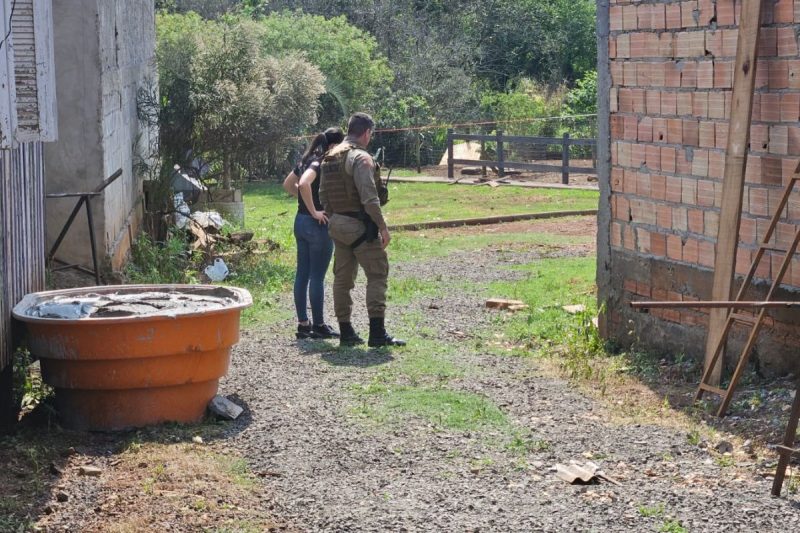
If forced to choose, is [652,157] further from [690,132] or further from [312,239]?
[312,239]

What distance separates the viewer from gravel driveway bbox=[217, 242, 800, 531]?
5.42 meters

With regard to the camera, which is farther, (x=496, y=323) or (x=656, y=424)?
(x=496, y=323)

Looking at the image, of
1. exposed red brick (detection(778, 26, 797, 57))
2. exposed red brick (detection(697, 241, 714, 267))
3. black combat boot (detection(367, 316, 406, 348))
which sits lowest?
black combat boot (detection(367, 316, 406, 348))

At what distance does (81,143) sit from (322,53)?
55.3ft

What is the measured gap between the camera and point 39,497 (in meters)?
5.81

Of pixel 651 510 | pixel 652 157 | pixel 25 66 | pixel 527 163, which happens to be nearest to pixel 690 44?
pixel 652 157

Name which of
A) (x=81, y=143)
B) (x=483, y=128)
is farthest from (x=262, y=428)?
(x=483, y=128)

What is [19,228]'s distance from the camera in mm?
7613

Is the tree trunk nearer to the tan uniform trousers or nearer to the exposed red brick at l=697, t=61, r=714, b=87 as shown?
the tan uniform trousers

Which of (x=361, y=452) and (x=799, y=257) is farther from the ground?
(x=799, y=257)

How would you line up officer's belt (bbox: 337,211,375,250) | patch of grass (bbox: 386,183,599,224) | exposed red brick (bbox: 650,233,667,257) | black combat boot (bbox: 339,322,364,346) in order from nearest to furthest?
1. exposed red brick (bbox: 650,233,667,257)
2. officer's belt (bbox: 337,211,375,250)
3. black combat boot (bbox: 339,322,364,346)
4. patch of grass (bbox: 386,183,599,224)

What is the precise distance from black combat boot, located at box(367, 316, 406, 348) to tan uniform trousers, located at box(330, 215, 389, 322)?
0.16 feet

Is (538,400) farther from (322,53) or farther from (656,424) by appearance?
(322,53)

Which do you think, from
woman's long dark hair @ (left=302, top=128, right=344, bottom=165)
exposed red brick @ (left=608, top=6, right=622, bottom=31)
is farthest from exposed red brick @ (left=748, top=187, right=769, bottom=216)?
woman's long dark hair @ (left=302, top=128, right=344, bottom=165)
